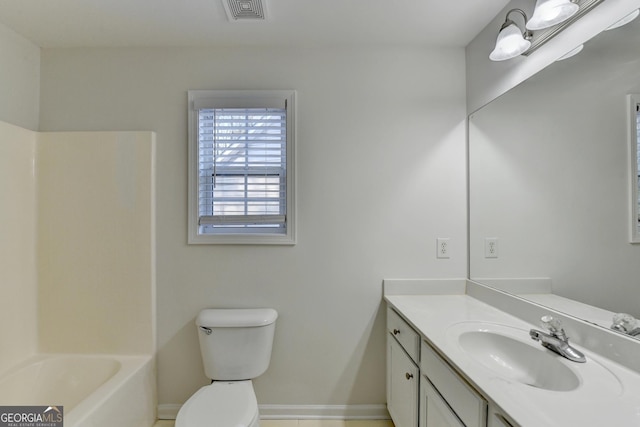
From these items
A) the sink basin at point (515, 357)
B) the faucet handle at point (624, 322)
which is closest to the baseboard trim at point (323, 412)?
the sink basin at point (515, 357)

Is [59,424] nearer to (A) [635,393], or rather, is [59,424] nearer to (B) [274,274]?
(B) [274,274]

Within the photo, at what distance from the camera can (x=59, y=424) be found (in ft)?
4.19

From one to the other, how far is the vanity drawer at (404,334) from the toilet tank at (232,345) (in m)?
0.74

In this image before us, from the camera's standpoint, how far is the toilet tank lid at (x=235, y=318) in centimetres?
171

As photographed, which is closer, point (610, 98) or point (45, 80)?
point (610, 98)

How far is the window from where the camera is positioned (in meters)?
1.89

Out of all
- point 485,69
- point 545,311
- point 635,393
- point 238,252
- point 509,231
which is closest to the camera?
point 635,393

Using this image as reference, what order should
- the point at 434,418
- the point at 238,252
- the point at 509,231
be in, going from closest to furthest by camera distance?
the point at 434,418 → the point at 509,231 → the point at 238,252

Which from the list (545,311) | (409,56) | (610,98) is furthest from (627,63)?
(409,56)

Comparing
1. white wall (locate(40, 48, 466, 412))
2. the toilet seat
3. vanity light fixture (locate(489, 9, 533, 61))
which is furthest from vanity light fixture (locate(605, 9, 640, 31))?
the toilet seat

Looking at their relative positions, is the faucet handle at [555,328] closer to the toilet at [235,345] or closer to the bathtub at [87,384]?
the toilet at [235,345]

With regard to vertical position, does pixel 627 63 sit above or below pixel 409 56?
below

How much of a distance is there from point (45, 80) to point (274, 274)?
194 centimetres

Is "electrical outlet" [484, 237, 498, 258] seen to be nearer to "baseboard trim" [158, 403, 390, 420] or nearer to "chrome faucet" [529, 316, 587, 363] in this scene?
"chrome faucet" [529, 316, 587, 363]
